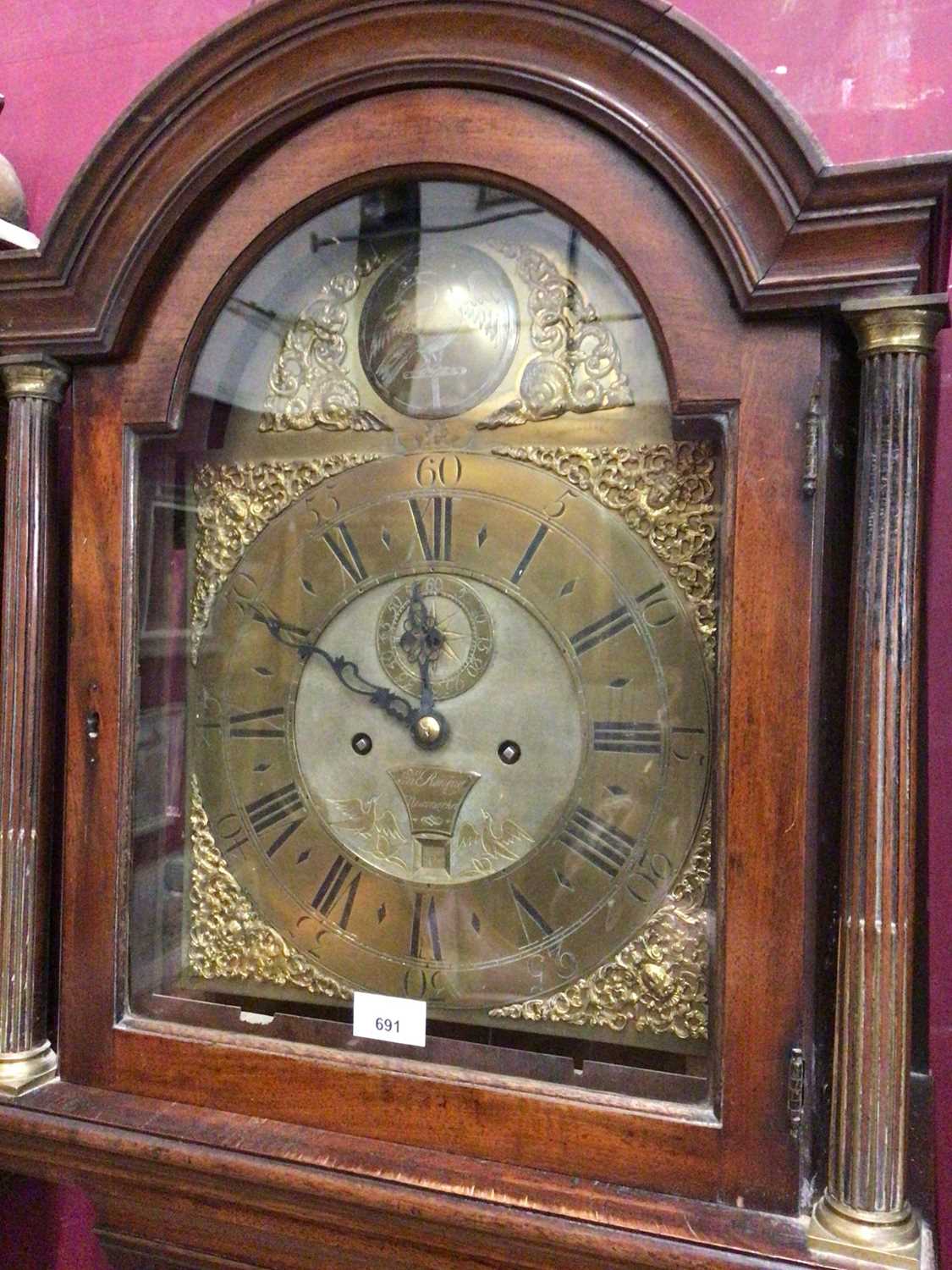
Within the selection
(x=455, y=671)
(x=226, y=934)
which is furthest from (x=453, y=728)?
(x=226, y=934)

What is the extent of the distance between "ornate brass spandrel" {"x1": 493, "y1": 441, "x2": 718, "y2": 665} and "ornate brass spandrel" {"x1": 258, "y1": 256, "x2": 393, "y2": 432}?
19 centimetres

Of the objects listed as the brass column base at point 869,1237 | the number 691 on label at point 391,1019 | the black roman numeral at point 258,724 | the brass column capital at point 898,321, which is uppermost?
the brass column capital at point 898,321

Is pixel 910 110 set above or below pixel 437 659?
above

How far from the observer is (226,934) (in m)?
0.95

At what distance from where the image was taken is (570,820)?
2.77 ft

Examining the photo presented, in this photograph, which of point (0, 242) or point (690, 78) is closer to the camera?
point (690, 78)

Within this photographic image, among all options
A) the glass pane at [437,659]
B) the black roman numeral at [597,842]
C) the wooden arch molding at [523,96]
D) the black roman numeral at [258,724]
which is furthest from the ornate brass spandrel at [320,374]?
the black roman numeral at [597,842]

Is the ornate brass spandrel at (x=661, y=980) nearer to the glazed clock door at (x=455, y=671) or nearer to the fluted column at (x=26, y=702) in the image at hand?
the glazed clock door at (x=455, y=671)

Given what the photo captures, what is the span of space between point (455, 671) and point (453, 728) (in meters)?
0.05

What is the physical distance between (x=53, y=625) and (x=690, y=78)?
0.67 m

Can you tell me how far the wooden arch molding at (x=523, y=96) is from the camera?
0.72m

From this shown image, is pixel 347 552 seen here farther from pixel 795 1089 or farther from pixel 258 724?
pixel 795 1089

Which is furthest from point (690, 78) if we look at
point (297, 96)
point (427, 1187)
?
point (427, 1187)

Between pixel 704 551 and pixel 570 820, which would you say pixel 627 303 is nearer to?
pixel 704 551
